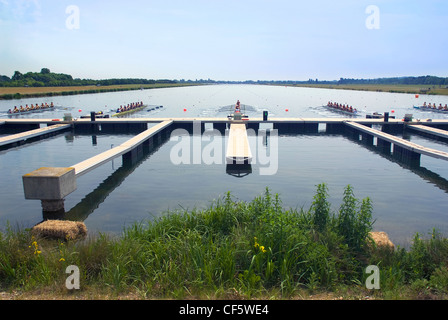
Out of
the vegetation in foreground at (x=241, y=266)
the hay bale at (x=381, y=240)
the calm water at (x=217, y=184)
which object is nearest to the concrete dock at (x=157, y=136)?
the calm water at (x=217, y=184)

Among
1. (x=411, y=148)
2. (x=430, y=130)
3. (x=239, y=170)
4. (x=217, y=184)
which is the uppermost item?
(x=430, y=130)

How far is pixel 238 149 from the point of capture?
15.9m

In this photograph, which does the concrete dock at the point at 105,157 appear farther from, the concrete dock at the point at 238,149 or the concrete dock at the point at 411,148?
the concrete dock at the point at 411,148

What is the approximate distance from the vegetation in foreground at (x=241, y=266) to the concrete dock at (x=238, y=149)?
300 inches

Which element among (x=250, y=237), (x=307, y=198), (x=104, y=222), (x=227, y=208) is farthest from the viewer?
(x=307, y=198)

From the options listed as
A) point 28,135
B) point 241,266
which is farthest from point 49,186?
point 28,135

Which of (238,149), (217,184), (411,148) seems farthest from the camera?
(411,148)

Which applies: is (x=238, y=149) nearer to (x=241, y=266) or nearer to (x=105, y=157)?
(x=105, y=157)

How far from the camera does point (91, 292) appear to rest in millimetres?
4762

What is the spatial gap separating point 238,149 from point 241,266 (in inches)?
415

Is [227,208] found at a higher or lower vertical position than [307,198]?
higher
